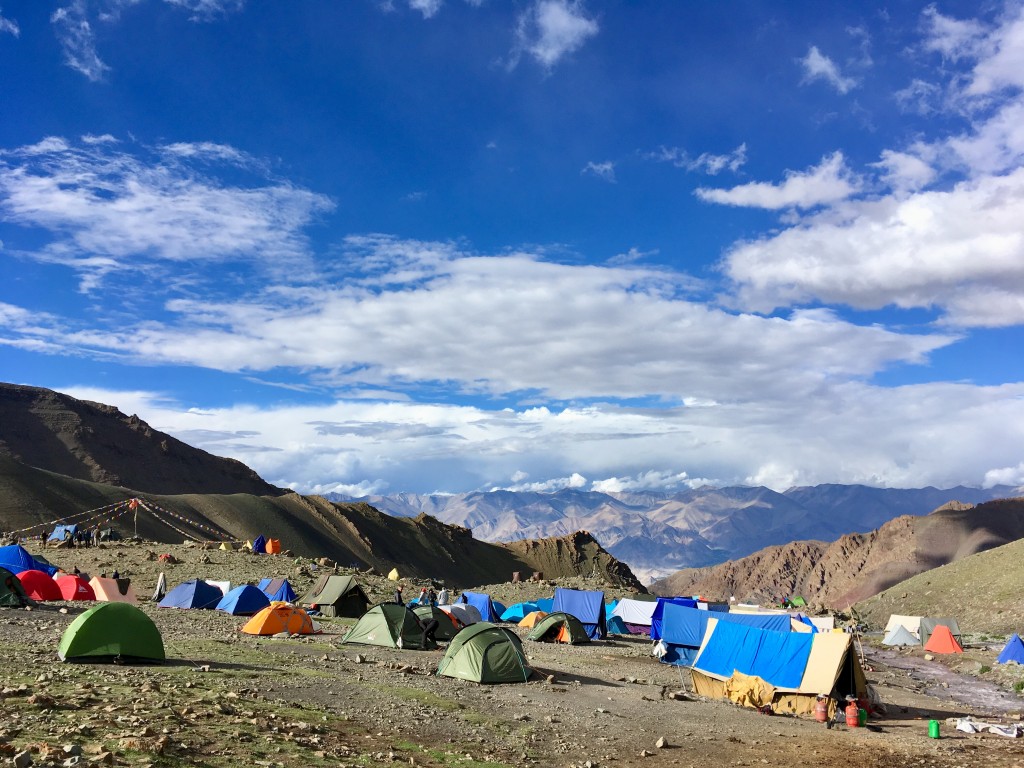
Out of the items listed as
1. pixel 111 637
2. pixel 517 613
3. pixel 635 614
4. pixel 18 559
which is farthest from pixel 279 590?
pixel 111 637

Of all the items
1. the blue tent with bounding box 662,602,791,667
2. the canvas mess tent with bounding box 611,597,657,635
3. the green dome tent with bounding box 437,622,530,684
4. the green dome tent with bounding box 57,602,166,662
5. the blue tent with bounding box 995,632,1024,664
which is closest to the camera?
the green dome tent with bounding box 57,602,166,662

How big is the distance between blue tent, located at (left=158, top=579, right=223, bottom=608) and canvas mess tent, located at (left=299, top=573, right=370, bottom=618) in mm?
4485

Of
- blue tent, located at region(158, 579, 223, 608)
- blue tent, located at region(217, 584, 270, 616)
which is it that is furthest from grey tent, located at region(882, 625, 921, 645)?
blue tent, located at region(158, 579, 223, 608)

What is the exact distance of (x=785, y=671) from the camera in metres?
22.3

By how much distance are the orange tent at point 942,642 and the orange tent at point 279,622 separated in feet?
137

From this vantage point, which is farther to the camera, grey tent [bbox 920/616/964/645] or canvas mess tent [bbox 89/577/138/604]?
grey tent [bbox 920/616/964/645]

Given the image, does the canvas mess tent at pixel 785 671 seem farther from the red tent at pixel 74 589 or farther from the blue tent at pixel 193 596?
the red tent at pixel 74 589

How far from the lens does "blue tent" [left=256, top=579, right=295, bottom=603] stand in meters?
41.8

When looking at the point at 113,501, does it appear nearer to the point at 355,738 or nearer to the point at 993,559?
the point at 355,738

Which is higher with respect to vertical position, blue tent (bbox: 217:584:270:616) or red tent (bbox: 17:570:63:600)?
red tent (bbox: 17:570:63:600)

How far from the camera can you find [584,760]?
48.7 ft

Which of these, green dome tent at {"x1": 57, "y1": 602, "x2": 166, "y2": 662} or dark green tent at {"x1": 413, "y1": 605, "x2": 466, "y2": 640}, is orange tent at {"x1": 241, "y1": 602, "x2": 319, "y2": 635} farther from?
green dome tent at {"x1": 57, "y1": 602, "x2": 166, "y2": 662}

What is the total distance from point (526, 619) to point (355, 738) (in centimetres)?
3074

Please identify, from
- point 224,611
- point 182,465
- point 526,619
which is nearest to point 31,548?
point 224,611
